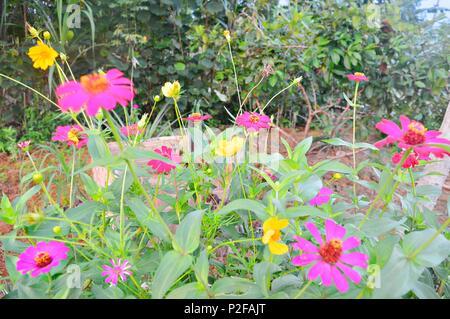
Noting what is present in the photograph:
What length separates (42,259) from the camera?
39 cm

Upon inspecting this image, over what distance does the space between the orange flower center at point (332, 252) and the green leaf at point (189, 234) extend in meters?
0.12

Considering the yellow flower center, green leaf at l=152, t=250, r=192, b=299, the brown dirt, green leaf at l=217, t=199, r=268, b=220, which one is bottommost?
the brown dirt

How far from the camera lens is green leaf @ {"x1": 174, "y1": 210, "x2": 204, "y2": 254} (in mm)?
387

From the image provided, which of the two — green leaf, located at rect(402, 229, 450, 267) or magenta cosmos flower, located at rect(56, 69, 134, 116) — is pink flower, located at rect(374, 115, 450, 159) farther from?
magenta cosmos flower, located at rect(56, 69, 134, 116)

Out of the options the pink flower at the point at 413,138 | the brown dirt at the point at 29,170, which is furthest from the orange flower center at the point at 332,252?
the brown dirt at the point at 29,170

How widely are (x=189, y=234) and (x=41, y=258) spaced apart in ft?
0.48

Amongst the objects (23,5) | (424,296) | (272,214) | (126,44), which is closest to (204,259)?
(272,214)

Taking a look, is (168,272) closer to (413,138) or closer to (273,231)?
(273,231)

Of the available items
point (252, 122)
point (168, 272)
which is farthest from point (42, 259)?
point (252, 122)

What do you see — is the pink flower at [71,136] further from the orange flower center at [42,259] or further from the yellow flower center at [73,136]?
the orange flower center at [42,259]

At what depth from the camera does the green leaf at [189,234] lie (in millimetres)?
387

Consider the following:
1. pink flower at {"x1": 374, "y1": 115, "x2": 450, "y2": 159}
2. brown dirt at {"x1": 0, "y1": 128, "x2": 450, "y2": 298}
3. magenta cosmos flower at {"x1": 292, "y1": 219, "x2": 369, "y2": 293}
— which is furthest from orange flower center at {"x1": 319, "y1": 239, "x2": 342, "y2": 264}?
brown dirt at {"x1": 0, "y1": 128, "x2": 450, "y2": 298}

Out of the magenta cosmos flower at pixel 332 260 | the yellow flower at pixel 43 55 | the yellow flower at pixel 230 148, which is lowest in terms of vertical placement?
the magenta cosmos flower at pixel 332 260
